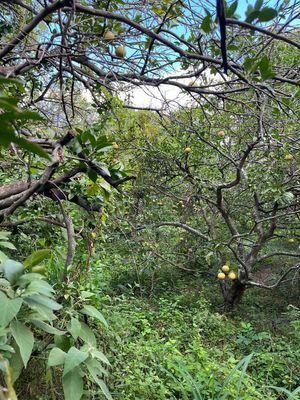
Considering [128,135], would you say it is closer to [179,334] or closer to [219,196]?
[219,196]

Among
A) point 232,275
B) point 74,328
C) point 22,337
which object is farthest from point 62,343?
point 232,275

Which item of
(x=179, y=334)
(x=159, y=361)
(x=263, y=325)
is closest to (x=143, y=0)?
(x=159, y=361)

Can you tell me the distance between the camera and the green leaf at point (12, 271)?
0.77 m

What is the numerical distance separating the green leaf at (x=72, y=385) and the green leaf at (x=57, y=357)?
0.03 meters

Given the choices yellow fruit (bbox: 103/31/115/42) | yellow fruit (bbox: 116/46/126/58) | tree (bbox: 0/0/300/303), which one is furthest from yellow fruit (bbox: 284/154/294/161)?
yellow fruit (bbox: 103/31/115/42)

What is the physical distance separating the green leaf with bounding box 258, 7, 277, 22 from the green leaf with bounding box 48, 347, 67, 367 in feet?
2.77

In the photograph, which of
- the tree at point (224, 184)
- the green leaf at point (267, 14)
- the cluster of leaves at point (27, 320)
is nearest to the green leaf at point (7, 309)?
the cluster of leaves at point (27, 320)

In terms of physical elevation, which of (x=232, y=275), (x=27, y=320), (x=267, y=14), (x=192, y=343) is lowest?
(x=192, y=343)

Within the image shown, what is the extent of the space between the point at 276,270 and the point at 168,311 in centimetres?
242

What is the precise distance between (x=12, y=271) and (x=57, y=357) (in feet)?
0.70

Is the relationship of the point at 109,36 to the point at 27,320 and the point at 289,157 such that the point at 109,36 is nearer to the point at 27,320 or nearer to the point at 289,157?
the point at 27,320

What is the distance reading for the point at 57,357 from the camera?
83 cm

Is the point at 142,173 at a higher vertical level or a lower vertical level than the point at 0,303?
higher

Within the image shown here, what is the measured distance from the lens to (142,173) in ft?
15.0
